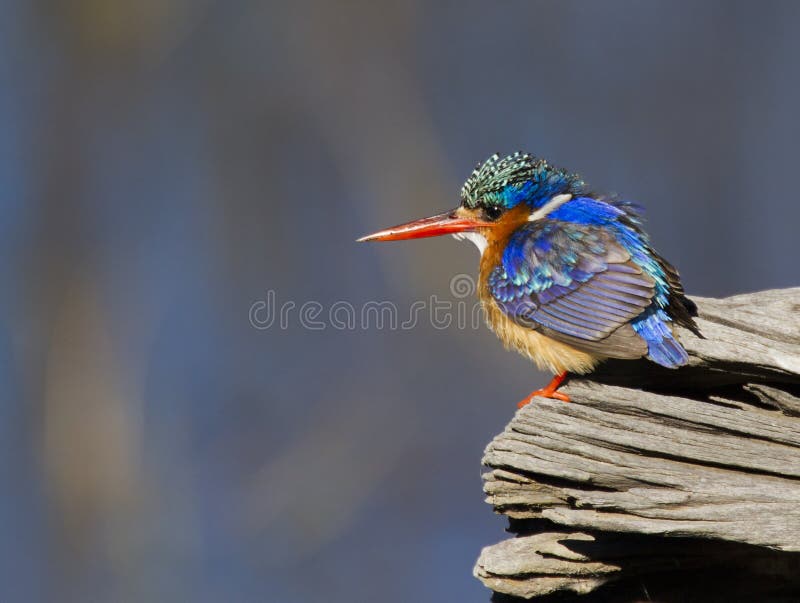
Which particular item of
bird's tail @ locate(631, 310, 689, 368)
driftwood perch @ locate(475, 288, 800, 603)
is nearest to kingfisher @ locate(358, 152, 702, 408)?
bird's tail @ locate(631, 310, 689, 368)

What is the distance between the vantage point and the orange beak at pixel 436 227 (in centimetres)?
416

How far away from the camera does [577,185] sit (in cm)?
407

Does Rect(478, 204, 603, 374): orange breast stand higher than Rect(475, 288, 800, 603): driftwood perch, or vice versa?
Rect(478, 204, 603, 374): orange breast

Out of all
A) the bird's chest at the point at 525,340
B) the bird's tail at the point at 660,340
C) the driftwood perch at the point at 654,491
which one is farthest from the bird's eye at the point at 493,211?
the driftwood perch at the point at 654,491

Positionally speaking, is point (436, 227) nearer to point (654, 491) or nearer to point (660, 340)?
point (660, 340)

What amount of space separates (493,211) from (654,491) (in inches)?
64.2

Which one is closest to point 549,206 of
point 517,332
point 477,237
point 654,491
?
point 477,237

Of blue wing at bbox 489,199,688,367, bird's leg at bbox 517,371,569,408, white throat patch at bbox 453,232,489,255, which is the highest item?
white throat patch at bbox 453,232,489,255

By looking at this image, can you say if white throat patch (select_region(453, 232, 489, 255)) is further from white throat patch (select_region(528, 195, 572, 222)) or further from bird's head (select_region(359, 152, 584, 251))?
white throat patch (select_region(528, 195, 572, 222))

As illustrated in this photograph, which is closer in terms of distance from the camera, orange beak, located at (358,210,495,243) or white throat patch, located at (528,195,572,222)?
white throat patch, located at (528,195,572,222)

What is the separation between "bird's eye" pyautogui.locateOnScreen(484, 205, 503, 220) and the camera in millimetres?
4113

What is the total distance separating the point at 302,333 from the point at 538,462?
11.7ft

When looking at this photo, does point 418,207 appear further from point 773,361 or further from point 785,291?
point 773,361

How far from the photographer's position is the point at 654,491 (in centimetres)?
276
